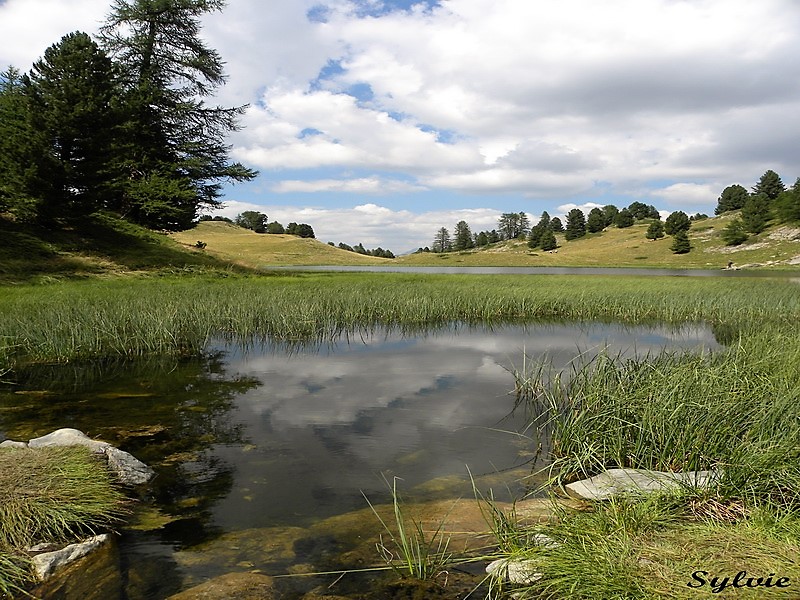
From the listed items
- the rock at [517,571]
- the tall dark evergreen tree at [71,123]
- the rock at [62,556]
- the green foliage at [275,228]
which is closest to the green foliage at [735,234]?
the tall dark evergreen tree at [71,123]

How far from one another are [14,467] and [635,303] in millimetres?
17814

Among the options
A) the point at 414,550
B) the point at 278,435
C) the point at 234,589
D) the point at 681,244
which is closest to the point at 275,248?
the point at 681,244

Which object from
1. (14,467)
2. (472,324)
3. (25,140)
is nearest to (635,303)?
(472,324)

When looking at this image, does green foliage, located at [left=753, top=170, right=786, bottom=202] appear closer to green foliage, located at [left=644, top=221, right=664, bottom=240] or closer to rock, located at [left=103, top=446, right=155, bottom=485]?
green foliage, located at [left=644, top=221, right=664, bottom=240]

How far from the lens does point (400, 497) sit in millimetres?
4750

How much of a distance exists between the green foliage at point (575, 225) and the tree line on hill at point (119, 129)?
8846 centimetres

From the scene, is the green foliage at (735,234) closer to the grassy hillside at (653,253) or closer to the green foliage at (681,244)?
the grassy hillside at (653,253)

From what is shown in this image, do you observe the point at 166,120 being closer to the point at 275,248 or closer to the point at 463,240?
the point at 275,248

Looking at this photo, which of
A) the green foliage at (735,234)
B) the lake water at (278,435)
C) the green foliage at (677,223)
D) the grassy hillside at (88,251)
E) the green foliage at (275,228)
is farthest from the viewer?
the green foliage at (275,228)

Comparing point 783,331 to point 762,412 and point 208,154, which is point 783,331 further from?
point 208,154

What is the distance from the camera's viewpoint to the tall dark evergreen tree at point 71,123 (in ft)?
72.0

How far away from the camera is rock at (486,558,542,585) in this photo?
3213 millimetres

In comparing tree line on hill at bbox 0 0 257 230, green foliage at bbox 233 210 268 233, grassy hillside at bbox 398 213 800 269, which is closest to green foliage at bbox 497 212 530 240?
grassy hillside at bbox 398 213 800 269

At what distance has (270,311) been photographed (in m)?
14.2
